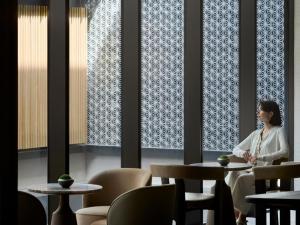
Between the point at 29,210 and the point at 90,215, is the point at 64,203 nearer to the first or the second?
the point at 90,215

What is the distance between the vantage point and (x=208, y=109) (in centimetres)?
728

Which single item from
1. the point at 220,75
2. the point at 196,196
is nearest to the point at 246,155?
the point at 220,75

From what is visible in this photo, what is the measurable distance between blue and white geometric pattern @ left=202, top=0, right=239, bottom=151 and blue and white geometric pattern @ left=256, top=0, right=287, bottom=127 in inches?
11.8

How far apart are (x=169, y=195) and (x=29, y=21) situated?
226 centimetres

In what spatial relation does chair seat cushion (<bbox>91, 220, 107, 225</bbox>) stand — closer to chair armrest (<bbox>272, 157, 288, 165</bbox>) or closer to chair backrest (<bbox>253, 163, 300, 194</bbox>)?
chair backrest (<bbox>253, 163, 300, 194</bbox>)

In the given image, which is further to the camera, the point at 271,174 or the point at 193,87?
the point at 193,87

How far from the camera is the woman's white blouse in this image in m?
6.59

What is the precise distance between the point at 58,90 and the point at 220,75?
7.29 feet

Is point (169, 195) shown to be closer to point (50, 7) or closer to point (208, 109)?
point (50, 7)

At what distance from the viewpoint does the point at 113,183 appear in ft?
17.6

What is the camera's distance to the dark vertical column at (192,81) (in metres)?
6.95

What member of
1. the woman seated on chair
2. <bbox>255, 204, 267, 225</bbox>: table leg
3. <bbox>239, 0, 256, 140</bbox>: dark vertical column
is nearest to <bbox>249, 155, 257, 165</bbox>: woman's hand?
the woman seated on chair

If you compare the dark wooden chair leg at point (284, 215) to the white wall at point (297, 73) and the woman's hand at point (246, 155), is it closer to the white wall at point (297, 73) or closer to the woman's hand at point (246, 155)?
the woman's hand at point (246, 155)
